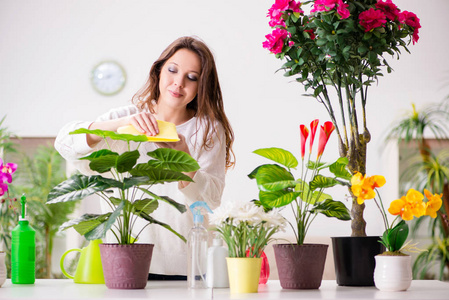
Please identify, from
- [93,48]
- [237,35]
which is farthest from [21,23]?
[237,35]

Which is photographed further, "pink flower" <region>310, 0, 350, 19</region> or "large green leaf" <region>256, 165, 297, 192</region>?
"pink flower" <region>310, 0, 350, 19</region>

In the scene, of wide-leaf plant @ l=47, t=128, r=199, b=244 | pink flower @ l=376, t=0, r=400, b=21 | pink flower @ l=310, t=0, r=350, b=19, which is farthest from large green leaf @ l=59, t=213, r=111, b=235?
pink flower @ l=376, t=0, r=400, b=21

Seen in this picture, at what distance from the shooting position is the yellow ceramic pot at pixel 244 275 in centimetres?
145

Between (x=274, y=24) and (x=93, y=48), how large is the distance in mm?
3779

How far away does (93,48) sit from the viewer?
5.33 m

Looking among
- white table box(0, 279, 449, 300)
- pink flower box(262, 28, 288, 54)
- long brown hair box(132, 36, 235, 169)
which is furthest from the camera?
long brown hair box(132, 36, 235, 169)

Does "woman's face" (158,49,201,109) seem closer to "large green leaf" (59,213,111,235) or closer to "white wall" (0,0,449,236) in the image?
"large green leaf" (59,213,111,235)

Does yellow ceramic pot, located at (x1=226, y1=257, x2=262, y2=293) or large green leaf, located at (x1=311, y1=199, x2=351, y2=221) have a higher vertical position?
large green leaf, located at (x1=311, y1=199, x2=351, y2=221)

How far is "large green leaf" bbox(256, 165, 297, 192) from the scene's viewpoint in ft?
5.05

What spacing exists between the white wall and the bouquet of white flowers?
3538 mm

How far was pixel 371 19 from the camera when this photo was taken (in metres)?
1.72

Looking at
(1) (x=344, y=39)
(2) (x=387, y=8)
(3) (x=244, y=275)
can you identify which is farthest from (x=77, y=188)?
(2) (x=387, y=8)

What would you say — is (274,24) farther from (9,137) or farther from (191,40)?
(9,137)

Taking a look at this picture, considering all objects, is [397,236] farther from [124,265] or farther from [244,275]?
[124,265]
